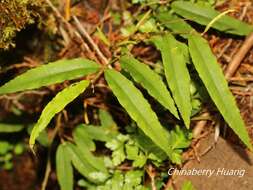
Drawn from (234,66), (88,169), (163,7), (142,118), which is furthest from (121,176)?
(163,7)

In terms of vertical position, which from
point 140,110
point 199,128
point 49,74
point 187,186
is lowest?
point 187,186

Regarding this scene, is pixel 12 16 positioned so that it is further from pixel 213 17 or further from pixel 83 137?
pixel 213 17

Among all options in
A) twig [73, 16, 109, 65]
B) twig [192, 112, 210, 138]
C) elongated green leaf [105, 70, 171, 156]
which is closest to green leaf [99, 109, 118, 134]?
twig [73, 16, 109, 65]

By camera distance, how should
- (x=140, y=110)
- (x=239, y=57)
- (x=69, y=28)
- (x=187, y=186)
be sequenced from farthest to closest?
1. (x=69, y=28)
2. (x=239, y=57)
3. (x=187, y=186)
4. (x=140, y=110)

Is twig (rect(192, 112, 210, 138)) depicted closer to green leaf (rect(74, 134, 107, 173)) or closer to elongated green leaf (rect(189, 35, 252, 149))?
elongated green leaf (rect(189, 35, 252, 149))

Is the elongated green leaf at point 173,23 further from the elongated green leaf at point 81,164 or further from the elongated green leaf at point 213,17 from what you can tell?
the elongated green leaf at point 81,164

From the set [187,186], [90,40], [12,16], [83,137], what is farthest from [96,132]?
[12,16]
